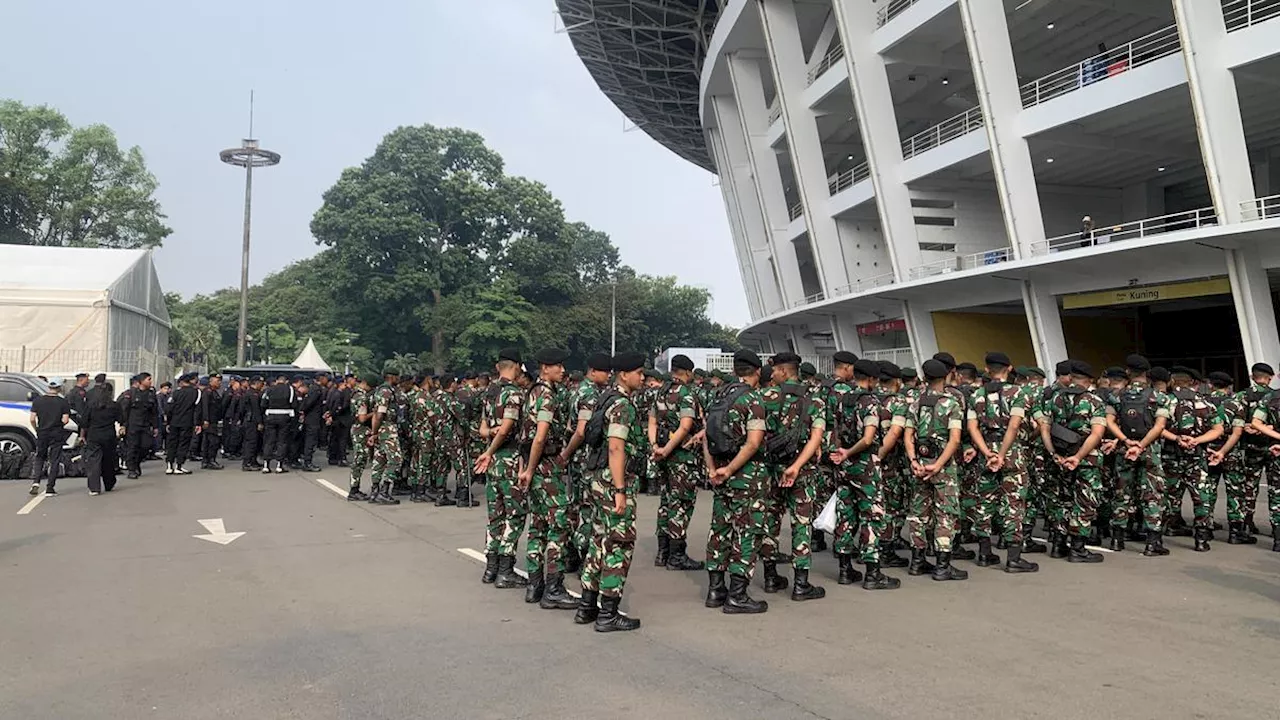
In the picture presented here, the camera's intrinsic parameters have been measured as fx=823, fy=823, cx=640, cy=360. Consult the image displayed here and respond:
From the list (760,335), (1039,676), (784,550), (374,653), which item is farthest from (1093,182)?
(374,653)

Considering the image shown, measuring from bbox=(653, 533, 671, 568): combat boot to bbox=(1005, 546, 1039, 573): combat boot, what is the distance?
9.63 ft

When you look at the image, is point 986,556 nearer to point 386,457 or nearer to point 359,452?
point 386,457

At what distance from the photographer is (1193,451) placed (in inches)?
322

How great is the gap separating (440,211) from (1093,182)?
40014 mm

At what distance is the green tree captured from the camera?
1615 inches

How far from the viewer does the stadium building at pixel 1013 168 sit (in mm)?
15648

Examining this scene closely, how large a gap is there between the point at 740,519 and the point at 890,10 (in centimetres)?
2060

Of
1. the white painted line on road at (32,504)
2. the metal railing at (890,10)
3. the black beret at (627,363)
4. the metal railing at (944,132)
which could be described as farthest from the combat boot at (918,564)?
the metal railing at (890,10)

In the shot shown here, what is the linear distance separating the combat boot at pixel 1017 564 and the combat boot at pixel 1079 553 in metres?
0.69

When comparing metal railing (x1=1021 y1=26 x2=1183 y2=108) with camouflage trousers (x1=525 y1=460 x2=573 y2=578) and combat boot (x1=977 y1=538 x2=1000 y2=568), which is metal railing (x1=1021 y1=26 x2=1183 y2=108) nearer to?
combat boot (x1=977 y1=538 x2=1000 y2=568)

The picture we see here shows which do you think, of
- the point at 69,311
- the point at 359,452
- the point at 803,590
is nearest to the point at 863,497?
the point at 803,590

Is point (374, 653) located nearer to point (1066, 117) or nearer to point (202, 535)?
point (202, 535)

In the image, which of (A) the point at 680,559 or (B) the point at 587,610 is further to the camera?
(A) the point at 680,559

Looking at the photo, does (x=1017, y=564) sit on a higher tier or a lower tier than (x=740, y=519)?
lower
